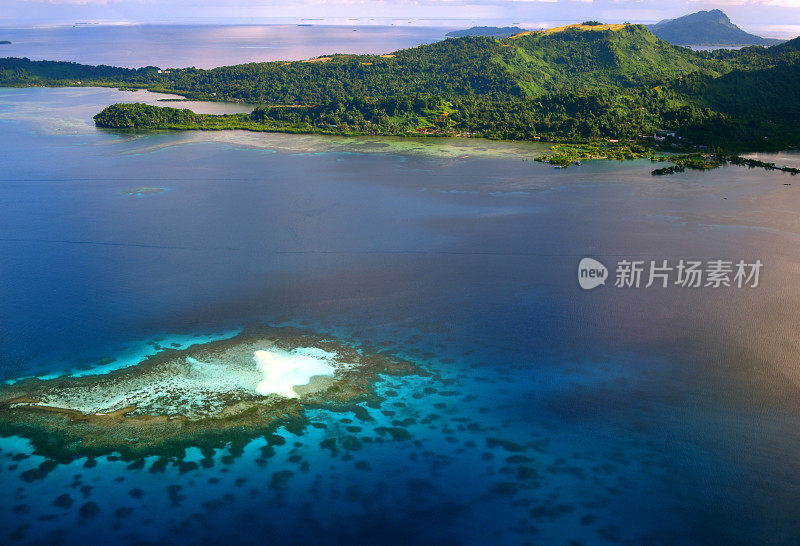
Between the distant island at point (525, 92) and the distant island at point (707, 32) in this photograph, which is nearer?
the distant island at point (525, 92)

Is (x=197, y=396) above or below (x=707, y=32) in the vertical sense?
below

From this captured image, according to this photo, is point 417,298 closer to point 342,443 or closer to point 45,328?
point 342,443

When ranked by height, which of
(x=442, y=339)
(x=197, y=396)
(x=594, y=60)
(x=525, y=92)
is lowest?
(x=197, y=396)

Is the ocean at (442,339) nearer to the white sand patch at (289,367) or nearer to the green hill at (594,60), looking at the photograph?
the white sand patch at (289,367)
